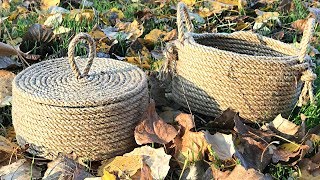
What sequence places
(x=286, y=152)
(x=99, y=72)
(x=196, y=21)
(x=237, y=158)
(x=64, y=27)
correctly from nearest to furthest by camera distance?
1. (x=237, y=158)
2. (x=286, y=152)
3. (x=99, y=72)
4. (x=64, y=27)
5. (x=196, y=21)

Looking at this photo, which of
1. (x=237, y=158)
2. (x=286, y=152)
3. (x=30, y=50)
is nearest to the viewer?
(x=237, y=158)

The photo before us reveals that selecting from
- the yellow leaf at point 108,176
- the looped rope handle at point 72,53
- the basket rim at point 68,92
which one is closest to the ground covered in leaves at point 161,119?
the yellow leaf at point 108,176

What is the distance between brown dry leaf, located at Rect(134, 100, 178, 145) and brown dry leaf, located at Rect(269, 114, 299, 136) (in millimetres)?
396

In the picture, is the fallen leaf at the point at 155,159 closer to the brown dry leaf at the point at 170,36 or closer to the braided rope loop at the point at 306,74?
the braided rope loop at the point at 306,74

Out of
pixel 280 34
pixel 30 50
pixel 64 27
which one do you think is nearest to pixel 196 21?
pixel 280 34

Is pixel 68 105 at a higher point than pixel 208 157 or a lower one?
higher

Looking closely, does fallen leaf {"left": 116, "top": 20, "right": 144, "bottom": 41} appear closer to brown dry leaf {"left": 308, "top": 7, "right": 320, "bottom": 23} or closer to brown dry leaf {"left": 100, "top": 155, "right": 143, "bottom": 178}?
brown dry leaf {"left": 308, "top": 7, "right": 320, "bottom": 23}

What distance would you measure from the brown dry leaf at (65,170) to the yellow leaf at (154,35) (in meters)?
1.17

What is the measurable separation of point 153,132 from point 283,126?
0.47 meters

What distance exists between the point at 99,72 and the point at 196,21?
1270mm

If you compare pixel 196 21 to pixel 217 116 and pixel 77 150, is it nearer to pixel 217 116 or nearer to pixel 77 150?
pixel 217 116

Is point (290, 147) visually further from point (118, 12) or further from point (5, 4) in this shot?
point (5, 4)

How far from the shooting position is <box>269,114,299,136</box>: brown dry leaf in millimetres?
1885

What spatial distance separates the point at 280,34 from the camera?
2912 mm
